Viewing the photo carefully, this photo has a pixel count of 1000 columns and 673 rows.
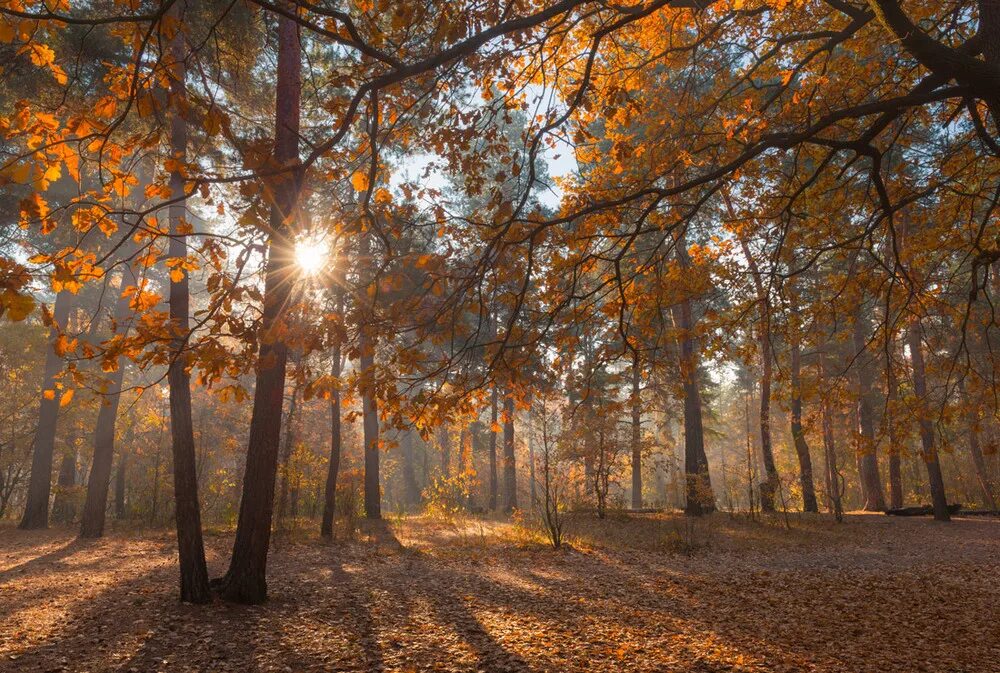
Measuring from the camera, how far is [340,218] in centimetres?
410

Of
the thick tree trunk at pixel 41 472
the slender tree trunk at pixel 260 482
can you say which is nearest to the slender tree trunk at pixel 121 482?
the thick tree trunk at pixel 41 472

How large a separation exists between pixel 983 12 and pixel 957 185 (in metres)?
3.01

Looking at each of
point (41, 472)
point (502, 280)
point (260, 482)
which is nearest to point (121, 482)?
point (41, 472)

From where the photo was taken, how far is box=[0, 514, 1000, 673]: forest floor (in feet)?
14.5

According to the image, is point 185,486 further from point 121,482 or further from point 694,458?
point 121,482

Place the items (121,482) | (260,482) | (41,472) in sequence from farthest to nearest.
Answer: (121,482) < (41,472) < (260,482)

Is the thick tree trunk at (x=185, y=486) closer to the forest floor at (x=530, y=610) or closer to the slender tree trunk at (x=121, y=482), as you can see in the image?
the forest floor at (x=530, y=610)

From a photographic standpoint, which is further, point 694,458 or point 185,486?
point 694,458

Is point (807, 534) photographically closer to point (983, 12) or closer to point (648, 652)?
point (648, 652)

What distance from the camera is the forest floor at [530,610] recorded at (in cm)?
443

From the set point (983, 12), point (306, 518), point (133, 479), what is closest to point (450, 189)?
point (306, 518)

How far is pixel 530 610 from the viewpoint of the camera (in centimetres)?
598

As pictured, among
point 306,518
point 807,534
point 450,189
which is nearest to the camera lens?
point 807,534

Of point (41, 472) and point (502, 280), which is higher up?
point (502, 280)
